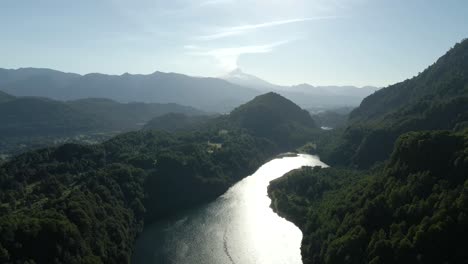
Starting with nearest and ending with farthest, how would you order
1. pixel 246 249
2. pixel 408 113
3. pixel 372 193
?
pixel 372 193, pixel 246 249, pixel 408 113

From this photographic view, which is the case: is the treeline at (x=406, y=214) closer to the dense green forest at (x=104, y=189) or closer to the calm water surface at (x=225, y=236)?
the calm water surface at (x=225, y=236)

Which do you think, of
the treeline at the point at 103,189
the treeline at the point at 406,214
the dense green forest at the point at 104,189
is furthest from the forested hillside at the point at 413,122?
the treeline at the point at 406,214

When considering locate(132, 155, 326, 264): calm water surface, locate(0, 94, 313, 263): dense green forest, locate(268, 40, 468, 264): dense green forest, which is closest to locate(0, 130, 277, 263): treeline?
locate(0, 94, 313, 263): dense green forest

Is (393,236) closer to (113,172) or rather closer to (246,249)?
(246,249)

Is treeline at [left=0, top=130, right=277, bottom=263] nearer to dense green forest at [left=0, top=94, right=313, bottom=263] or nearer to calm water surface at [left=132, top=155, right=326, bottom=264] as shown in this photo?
dense green forest at [left=0, top=94, right=313, bottom=263]

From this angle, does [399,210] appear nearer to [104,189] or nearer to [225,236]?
[225,236]

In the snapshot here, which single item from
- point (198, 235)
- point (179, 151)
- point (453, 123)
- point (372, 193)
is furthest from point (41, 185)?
point (453, 123)
